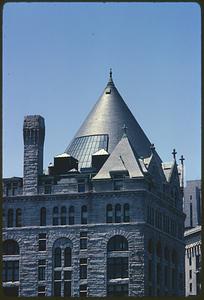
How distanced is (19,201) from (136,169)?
438 inches

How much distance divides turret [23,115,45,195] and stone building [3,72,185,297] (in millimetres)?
91

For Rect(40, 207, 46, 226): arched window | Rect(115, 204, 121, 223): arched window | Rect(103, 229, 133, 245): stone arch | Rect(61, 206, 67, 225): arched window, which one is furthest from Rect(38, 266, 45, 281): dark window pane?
Rect(115, 204, 121, 223): arched window

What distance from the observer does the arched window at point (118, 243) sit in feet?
240

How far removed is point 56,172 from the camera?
79688 millimetres

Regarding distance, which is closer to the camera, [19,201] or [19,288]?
[19,288]

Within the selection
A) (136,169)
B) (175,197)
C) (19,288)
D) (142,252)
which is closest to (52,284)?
(19,288)

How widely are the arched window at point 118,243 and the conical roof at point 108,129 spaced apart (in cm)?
1110

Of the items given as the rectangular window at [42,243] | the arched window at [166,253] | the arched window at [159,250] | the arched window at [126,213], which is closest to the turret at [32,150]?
the rectangular window at [42,243]

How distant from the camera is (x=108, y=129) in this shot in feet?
282

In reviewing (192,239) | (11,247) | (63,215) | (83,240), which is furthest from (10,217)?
(192,239)

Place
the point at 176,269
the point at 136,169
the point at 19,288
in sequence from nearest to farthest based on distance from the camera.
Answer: the point at 19,288
the point at 136,169
the point at 176,269

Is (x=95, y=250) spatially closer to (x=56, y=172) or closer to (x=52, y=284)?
(x=52, y=284)

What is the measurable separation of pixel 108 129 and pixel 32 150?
456 inches

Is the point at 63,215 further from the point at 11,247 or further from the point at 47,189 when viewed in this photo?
the point at 11,247
